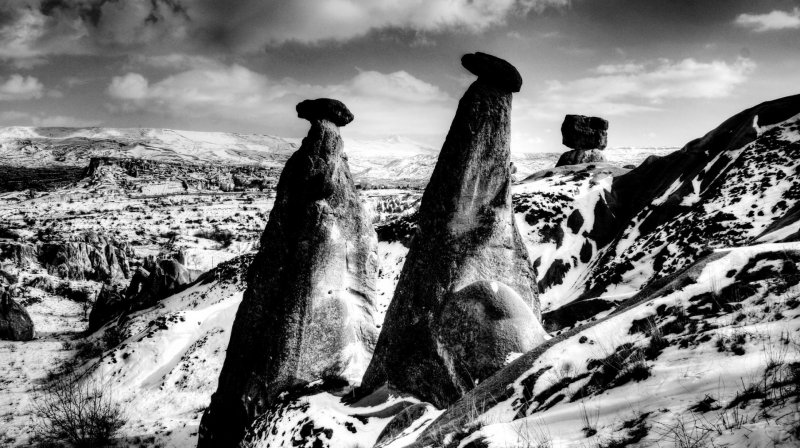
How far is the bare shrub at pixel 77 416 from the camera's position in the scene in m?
16.5

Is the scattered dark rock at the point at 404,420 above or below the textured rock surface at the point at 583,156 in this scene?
below

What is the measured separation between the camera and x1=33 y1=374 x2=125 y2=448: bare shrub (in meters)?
16.5

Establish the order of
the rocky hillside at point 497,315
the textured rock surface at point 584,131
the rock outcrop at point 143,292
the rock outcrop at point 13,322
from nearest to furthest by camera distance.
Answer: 1. the rocky hillside at point 497,315
2. the rock outcrop at point 13,322
3. the rock outcrop at point 143,292
4. the textured rock surface at point 584,131

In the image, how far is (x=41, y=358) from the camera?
93.2 feet

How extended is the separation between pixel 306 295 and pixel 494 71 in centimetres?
787

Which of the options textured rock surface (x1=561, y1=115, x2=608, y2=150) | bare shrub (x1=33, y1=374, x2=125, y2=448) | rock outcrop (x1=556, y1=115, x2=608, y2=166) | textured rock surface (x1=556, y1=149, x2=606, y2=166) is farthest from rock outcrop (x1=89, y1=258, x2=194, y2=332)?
textured rock surface (x1=561, y1=115, x2=608, y2=150)

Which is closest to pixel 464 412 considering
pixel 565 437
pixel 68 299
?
pixel 565 437

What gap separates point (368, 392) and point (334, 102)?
9070 mm

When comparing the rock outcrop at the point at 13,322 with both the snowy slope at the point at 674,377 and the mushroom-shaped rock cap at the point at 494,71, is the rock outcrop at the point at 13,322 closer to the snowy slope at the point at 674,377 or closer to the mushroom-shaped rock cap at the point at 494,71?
the mushroom-shaped rock cap at the point at 494,71

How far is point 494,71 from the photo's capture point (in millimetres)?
10719

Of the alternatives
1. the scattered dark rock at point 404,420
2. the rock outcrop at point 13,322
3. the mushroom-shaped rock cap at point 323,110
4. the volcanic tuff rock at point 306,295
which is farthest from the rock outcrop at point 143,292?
the scattered dark rock at point 404,420

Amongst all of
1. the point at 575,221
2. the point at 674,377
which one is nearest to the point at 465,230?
the point at 674,377

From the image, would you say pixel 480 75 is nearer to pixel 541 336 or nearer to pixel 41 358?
pixel 541 336

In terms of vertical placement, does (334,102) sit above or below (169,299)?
above
